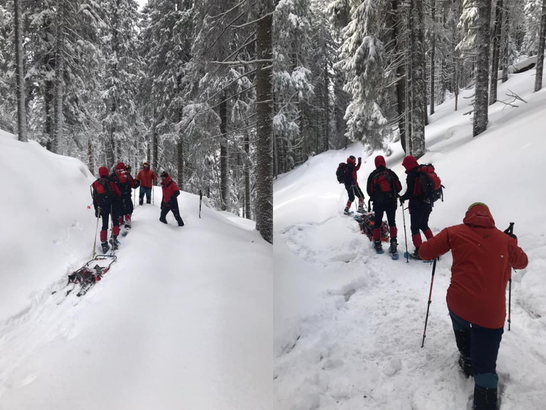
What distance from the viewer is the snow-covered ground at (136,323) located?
6.21ft

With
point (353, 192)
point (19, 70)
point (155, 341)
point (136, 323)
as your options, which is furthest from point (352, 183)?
point (19, 70)

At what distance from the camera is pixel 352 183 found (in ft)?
10.0

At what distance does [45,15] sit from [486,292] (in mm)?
15544

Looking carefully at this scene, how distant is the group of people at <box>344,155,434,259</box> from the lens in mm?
2344

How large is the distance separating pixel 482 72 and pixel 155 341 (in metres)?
4.19

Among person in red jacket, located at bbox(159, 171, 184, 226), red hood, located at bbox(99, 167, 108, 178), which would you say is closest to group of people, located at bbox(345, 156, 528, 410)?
person in red jacket, located at bbox(159, 171, 184, 226)

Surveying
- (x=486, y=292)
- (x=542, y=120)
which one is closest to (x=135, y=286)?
(x=486, y=292)

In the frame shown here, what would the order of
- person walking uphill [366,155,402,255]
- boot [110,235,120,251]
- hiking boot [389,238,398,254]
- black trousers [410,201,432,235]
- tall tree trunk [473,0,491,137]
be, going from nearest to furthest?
black trousers [410,201,432,235] → tall tree trunk [473,0,491,137] → hiking boot [389,238,398,254] → person walking uphill [366,155,402,255] → boot [110,235,120,251]

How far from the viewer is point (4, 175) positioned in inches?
203

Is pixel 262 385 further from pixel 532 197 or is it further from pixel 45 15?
pixel 45 15

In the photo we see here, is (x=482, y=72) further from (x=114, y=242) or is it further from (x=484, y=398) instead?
(x=114, y=242)

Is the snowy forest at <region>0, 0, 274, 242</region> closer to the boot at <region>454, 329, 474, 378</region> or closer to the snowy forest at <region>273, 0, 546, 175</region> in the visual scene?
the snowy forest at <region>273, 0, 546, 175</region>

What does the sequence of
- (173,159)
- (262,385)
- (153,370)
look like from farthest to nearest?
(173,159) → (153,370) → (262,385)

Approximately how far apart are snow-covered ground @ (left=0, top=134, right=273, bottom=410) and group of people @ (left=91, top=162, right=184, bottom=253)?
77 cm
